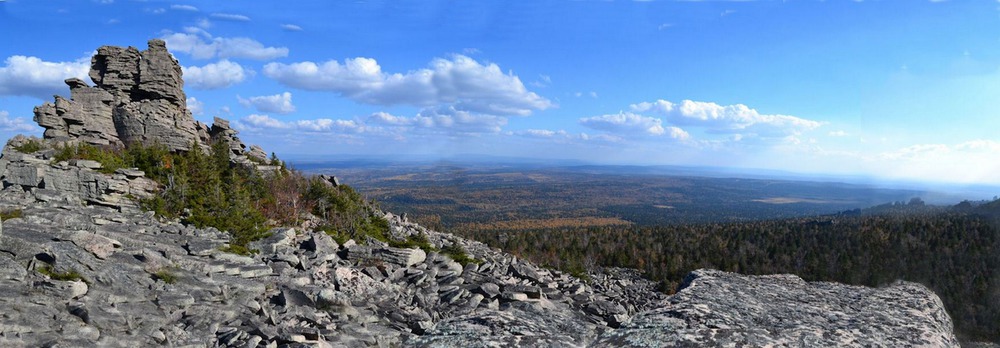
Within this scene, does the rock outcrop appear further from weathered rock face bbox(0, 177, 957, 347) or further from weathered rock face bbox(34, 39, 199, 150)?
weathered rock face bbox(34, 39, 199, 150)

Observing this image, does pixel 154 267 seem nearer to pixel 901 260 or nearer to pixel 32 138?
pixel 32 138

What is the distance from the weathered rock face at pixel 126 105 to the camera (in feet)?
92.4

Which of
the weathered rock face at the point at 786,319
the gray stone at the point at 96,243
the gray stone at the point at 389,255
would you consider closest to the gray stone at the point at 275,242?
the gray stone at the point at 389,255

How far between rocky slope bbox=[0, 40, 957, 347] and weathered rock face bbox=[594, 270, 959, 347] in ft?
0.09

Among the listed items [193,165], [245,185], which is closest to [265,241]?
[245,185]

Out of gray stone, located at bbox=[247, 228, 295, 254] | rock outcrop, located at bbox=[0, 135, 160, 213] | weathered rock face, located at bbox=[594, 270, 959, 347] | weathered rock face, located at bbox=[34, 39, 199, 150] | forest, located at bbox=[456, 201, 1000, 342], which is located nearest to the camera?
weathered rock face, located at bbox=[594, 270, 959, 347]

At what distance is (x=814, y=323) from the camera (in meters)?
6.56

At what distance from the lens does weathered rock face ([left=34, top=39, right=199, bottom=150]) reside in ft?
92.4

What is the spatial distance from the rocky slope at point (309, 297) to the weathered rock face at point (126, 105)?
5.14 m

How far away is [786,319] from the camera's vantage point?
6695 mm

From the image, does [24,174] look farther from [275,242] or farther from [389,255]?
[389,255]

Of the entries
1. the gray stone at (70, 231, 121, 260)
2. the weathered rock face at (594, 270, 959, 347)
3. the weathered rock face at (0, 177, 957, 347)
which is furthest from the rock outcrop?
the weathered rock face at (594, 270, 959, 347)

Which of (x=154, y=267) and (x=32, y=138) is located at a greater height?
(x=32, y=138)

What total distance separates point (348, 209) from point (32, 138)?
1780 cm
